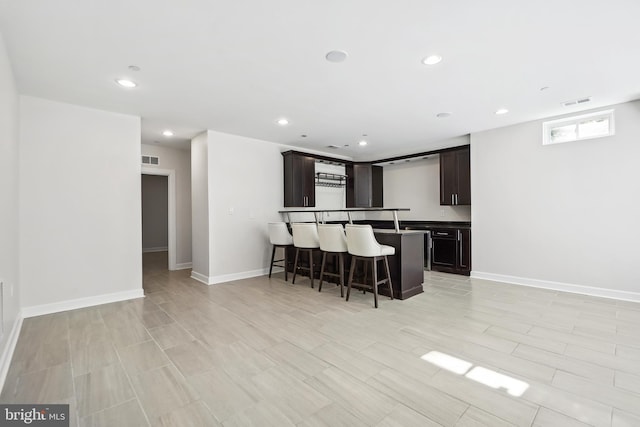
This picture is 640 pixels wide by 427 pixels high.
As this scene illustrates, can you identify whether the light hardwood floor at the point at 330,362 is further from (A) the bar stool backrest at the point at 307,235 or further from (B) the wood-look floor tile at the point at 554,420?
(A) the bar stool backrest at the point at 307,235

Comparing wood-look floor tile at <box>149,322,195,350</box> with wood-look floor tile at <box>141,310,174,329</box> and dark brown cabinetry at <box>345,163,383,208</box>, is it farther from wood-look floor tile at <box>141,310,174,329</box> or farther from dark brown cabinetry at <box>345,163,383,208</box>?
dark brown cabinetry at <box>345,163,383,208</box>

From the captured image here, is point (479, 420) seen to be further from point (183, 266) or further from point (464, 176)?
point (183, 266)

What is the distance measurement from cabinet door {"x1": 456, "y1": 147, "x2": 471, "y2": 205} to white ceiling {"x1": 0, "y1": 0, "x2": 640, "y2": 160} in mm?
1266

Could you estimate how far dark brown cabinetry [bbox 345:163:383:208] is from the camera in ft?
23.2

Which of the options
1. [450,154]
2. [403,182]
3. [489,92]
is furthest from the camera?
[403,182]

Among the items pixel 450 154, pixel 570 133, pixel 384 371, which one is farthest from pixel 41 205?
pixel 570 133

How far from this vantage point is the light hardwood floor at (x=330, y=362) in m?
1.69

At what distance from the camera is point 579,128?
4230 mm

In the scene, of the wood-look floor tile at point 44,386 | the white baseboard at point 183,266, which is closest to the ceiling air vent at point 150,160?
the white baseboard at point 183,266

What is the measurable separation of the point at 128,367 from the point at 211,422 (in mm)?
1053

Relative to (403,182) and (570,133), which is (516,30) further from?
(403,182)

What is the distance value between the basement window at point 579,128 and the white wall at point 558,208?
9 cm

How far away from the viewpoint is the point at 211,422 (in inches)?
63.4

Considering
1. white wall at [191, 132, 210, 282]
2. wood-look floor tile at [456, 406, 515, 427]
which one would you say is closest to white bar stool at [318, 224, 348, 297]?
white wall at [191, 132, 210, 282]
